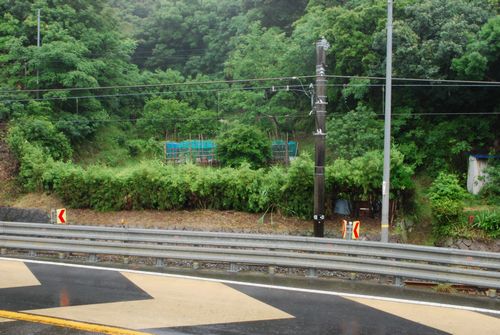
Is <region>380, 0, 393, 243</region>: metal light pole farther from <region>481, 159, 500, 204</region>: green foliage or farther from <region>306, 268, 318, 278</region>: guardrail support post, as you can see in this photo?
<region>481, 159, 500, 204</region>: green foliage

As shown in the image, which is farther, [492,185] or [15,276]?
[492,185]

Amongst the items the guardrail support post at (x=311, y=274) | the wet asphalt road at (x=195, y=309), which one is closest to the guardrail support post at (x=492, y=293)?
the wet asphalt road at (x=195, y=309)

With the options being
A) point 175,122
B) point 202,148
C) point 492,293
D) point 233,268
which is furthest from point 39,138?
point 492,293

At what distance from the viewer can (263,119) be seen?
118ft

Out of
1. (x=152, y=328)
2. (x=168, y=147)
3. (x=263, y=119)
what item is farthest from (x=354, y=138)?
(x=152, y=328)

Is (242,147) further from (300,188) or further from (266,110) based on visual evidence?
(300,188)

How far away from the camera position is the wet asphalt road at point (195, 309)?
720cm

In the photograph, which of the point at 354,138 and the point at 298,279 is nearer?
the point at 298,279

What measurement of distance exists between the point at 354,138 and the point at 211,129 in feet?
52.9

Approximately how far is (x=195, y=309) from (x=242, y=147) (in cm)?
2215

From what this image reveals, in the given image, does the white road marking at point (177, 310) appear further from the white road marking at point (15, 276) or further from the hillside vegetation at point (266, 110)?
the hillside vegetation at point (266, 110)

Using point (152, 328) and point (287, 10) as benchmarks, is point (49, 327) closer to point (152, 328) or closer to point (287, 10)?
point (152, 328)

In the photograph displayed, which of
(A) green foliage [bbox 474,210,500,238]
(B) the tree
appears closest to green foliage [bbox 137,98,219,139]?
(B) the tree

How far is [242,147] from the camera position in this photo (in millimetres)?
30000
